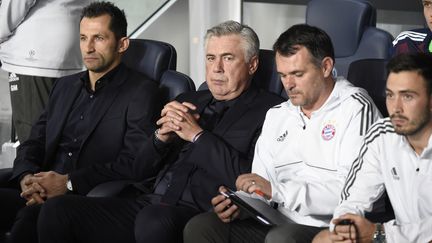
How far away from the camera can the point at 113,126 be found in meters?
3.88

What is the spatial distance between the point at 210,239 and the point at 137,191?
2.05 ft

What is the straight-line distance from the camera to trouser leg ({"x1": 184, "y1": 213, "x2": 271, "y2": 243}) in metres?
3.14

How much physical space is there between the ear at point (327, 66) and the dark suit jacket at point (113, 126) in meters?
0.90

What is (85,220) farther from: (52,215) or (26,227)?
(26,227)

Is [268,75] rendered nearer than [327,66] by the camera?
No

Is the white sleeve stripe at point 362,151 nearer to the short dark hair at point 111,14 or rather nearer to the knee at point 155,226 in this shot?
the knee at point 155,226

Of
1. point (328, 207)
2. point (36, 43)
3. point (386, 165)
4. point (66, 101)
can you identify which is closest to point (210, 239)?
point (328, 207)

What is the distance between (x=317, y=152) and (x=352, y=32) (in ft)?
2.58

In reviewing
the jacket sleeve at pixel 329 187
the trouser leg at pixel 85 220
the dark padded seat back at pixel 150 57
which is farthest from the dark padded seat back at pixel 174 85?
the jacket sleeve at pixel 329 187

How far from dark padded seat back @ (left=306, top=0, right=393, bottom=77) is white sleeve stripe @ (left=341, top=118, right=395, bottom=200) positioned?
82cm

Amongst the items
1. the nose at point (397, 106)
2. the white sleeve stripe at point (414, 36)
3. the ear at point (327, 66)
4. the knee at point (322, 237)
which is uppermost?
the white sleeve stripe at point (414, 36)

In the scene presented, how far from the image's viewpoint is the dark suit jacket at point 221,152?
3.41 meters

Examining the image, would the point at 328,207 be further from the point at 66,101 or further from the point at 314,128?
the point at 66,101

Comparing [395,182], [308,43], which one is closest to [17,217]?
[308,43]
